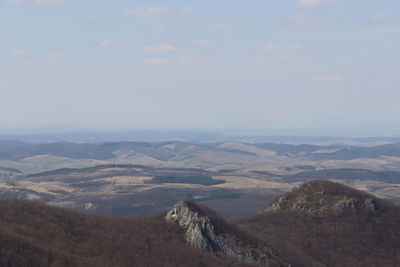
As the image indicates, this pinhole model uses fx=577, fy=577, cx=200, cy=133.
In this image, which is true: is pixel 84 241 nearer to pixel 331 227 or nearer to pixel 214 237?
pixel 214 237

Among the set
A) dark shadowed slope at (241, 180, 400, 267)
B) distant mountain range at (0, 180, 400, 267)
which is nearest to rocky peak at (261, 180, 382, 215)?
dark shadowed slope at (241, 180, 400, 267)

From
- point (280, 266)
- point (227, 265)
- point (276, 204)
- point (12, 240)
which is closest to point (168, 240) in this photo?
point (227, 265)

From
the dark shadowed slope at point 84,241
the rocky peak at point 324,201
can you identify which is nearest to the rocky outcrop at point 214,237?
the dark shadowed slope at point 84,241

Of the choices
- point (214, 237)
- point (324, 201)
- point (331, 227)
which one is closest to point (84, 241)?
point (214, 237)

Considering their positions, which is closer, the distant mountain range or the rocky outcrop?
the distant mountain range

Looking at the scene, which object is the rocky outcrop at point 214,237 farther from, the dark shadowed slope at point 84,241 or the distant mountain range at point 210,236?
the dark shadowed slope at point 84,241

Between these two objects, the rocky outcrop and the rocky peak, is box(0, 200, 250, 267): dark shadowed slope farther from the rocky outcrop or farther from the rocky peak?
the rocky peak
